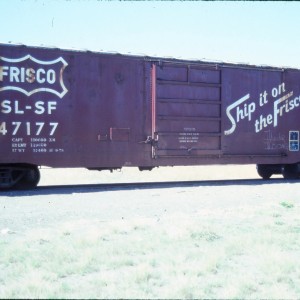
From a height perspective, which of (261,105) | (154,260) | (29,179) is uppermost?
(261,105)

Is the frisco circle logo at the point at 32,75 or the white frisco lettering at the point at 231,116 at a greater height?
the frisco circle logo at the point at 32,75

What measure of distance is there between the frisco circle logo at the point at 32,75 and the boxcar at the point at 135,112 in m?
0.03

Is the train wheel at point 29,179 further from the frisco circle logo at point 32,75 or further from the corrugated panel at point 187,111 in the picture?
the corrugated panel at point 187,111

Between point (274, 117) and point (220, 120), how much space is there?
2.15 meters

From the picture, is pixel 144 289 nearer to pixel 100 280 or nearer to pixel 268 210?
pixel 100 280

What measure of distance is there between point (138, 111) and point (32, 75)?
122 inches

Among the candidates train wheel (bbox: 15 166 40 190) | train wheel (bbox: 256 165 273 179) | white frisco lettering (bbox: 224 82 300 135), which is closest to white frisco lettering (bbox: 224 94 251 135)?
white frisco lettering (bbox: 224 82 300 135)

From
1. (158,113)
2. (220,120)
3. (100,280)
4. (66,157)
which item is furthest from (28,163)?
(100,280)

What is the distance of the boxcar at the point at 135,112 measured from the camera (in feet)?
35.7

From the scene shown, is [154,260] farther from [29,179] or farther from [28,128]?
[29,179]

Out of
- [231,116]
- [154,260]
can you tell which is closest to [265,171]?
[231,116]

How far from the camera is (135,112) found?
470 inches

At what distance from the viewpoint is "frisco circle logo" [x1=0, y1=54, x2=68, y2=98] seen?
10.7m

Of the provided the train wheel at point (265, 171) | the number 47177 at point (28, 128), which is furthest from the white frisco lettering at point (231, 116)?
the number 47177 at point (28, 128)
